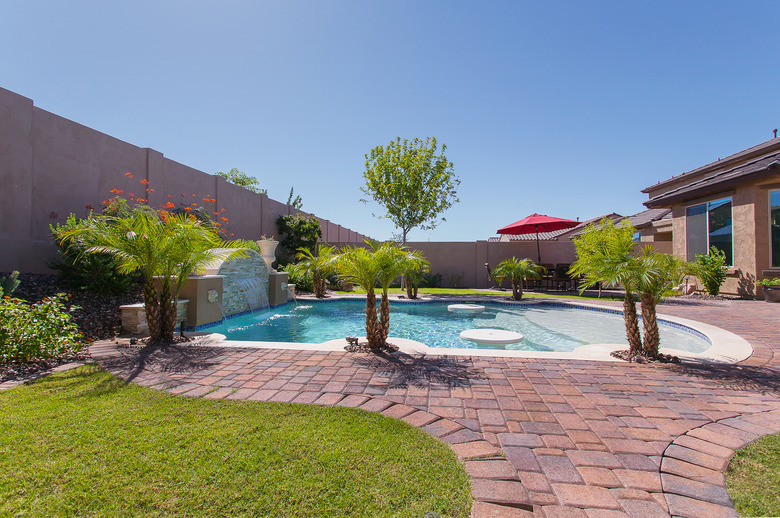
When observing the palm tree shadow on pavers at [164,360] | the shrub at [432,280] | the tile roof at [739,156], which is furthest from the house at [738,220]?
the palm tree shadow on pavers at [164,360]

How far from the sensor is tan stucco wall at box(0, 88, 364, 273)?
748cm

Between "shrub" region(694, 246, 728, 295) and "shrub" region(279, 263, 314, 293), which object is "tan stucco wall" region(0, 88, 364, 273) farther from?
"shrub" region(694, 246, 728, 295)

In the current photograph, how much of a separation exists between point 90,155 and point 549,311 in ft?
44.7

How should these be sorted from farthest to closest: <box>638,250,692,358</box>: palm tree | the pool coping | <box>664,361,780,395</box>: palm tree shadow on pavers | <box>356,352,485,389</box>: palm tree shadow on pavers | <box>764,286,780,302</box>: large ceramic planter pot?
<box>764,286,780,302</box>: large ceramic planter pot, the pool coping, <box>638,250,692,358</box>: palm tree, <box>356,352,485,389</box>: palm tree shadow on pavers, <box>664,361,780,395</box>: palm tree shadow on pavers

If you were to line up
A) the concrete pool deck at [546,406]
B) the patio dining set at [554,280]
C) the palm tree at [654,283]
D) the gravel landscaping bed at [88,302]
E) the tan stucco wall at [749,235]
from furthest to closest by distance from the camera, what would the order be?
the patio dining set at [554,280] → the tan stucco wall at [749,235] → the gravel landscaping bed at [88,302] → the palm tree at [654,283] → the concrete pool deck at [546,406]

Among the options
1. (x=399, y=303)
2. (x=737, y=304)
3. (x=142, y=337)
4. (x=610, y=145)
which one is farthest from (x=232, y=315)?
(x=610, y=145)

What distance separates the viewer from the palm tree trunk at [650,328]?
4.69 meters

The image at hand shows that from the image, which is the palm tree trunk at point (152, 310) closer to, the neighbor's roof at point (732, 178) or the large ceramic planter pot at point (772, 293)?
the large ceramic planter pot at point (772, 293)

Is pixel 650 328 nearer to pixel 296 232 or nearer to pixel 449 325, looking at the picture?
pixel 449 325

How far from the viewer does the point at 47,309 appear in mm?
4617

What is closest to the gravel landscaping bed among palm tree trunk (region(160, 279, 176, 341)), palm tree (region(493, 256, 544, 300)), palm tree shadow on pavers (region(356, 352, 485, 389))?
palm tree trunk (region(160, 279, 176, 341))

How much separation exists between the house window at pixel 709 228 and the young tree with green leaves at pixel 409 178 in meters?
9.32

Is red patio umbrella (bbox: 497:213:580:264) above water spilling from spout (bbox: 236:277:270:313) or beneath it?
above

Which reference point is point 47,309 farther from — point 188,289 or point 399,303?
point 399,303
